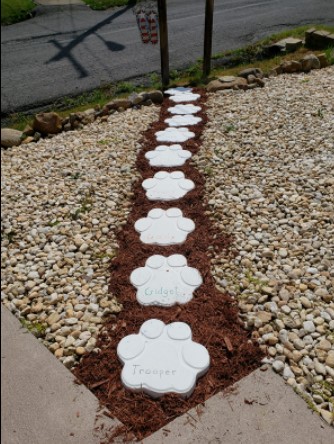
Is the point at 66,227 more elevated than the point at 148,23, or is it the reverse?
the point at 148,23

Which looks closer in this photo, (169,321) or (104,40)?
(169,321)

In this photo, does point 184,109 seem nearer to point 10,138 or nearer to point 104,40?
point 10,138

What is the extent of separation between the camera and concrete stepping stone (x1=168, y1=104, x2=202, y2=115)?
17.1 ft

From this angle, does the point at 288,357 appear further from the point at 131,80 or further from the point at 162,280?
the point at 131,80

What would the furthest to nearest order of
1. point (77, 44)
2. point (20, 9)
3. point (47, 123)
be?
point (20, 9) → point (77, 44) → point (47, 123)

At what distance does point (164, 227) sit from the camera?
3219 mm

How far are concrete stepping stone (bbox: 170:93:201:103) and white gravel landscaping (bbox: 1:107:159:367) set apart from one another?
1035 mm

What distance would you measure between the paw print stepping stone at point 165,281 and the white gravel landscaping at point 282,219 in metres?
0.21

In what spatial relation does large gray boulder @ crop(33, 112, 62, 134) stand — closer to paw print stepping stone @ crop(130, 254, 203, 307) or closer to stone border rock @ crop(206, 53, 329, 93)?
stone border rock @ crop(206, 53, 329, 93)

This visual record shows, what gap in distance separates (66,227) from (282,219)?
172 cm

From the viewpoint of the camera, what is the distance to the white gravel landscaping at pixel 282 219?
7.34 ft

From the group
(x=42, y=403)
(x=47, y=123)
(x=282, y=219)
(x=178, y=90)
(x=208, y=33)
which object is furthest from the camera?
(x=208, y=33)

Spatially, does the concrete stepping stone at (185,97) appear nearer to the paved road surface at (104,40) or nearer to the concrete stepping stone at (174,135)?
the concrete stepping stone at (174,135)

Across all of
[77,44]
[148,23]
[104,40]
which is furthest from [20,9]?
[148,23]
